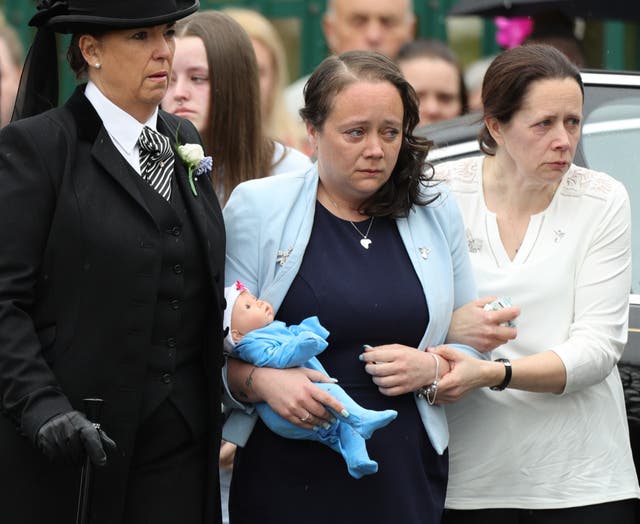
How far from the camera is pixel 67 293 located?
3.54 m

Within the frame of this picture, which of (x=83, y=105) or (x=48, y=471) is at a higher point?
(x=83, y=105)

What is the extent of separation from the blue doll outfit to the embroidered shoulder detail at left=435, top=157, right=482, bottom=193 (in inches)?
31.6

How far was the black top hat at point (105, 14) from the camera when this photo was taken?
3.58 metres

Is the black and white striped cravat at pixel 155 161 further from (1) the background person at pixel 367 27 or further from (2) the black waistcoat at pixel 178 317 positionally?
(1) the background person at pixel 367 27

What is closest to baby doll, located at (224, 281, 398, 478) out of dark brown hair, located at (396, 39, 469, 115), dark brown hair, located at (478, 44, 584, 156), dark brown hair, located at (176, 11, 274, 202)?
dark brown hair, located at (478, 44, 584, 156)

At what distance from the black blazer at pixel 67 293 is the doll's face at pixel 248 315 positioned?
1.08 ft

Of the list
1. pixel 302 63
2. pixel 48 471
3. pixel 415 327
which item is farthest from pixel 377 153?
pixel 302 63

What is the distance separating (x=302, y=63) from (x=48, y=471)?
20.0ft

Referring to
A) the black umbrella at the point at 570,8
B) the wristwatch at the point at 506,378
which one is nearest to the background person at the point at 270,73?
the black umbrella at the point at 570,8

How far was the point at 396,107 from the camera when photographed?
3.92 metres

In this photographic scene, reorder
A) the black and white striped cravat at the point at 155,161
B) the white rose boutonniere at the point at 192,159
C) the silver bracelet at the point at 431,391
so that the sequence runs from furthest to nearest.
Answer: the silver bracelet at the point at 431,391, the white rose boutonniere at the point at 192,159, the black and white striped cravat at the point at 155,161

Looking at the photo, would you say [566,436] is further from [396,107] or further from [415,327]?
[396,107]

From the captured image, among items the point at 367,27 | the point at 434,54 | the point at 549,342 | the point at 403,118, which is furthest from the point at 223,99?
the point at 367,27

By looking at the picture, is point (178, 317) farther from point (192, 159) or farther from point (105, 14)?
point (105, 14)
